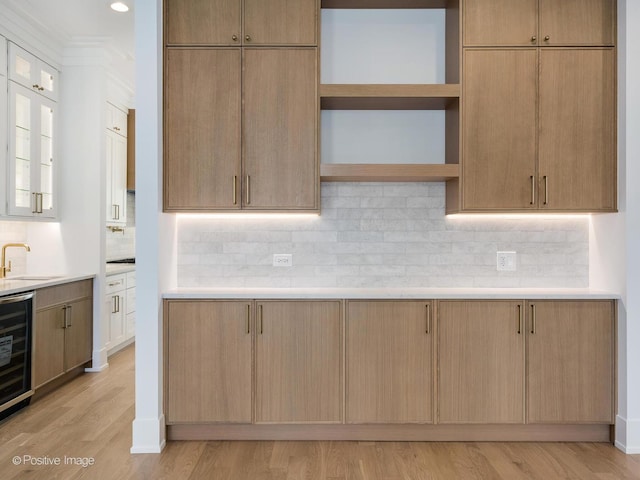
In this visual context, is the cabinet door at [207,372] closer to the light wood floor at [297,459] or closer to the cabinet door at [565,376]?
the light wood floor at [297,459]

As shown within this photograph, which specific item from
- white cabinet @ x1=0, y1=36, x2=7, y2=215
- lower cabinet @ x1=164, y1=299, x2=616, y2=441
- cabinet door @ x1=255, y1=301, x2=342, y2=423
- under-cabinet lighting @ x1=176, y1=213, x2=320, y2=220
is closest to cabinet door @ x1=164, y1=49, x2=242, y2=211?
under-cabinet lighting @ x1=176, y1=213, x2=320, y2=220

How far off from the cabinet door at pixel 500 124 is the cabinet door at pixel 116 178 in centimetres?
375

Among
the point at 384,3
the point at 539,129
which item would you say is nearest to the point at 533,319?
the point at 539,129

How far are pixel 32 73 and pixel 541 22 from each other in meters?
3.92

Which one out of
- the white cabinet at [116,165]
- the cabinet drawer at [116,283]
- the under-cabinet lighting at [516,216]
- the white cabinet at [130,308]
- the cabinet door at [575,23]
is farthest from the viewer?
the white cabinet at [130,308]

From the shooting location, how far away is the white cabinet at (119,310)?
15.8 feet

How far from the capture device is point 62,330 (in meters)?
3.99

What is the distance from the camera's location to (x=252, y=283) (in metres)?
3.31

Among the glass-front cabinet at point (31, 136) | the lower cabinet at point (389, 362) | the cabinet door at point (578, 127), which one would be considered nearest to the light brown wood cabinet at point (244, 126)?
→ the lower cabinet at point (389, 362)

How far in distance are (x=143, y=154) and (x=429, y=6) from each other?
83.9 inches

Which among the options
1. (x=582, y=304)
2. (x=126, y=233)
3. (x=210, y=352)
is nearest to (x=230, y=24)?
(x=210, y=352)

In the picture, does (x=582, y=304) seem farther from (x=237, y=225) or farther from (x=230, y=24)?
(x=230, y=24)

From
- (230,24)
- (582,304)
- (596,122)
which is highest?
(230,24)

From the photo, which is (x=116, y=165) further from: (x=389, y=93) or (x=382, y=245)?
(x=389, y=93)
